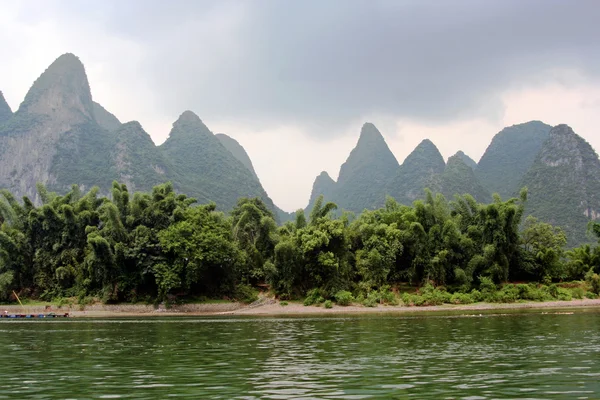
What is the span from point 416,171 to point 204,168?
59377 millimetres

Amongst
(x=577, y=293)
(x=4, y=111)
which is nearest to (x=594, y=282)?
(x=577, y=293)

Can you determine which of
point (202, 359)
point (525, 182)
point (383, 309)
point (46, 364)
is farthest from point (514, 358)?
point (525, 182)

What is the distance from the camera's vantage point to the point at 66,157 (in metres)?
138

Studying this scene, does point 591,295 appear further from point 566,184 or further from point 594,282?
point 566,184

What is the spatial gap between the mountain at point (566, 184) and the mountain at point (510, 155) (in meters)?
30.2

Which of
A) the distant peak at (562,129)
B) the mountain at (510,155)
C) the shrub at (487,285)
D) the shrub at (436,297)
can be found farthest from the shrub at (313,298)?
the mountain at (510,155)

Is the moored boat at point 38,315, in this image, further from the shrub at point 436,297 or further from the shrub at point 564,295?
the shrub at point 564,295

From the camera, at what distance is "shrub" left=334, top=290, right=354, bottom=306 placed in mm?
44094

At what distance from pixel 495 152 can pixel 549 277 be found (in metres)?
135

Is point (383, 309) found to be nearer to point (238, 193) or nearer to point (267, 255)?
point (267, 255)

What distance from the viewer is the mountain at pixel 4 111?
158 metres

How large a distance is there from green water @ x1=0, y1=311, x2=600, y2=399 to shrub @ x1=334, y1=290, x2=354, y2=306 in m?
20.2

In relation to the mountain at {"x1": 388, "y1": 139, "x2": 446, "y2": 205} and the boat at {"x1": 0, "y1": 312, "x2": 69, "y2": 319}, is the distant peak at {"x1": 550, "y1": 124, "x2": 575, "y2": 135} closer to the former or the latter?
the mountain at {"x1": 388, "y1": 139, "x2": 446, "y2": 205}

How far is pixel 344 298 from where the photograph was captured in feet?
144
